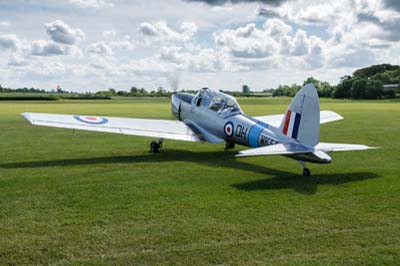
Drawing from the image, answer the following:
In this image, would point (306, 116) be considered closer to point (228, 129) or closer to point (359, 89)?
point (228, 129)

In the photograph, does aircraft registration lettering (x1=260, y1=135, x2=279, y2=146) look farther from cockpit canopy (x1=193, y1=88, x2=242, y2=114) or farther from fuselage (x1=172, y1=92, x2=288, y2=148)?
cockpit canopy (x1=193, y1=88, x2=242, y2=114)

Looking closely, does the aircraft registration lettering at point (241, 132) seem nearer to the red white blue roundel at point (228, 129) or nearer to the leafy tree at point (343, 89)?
the red white blue roundel at point (228, 129)

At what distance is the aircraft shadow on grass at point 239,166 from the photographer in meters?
8.22

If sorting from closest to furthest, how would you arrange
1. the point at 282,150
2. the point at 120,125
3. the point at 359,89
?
the point at 282,150 → the point at 120,125 → the point at 359,89

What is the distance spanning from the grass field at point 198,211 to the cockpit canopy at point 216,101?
58.8 inches

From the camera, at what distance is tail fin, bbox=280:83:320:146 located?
8.67 metres

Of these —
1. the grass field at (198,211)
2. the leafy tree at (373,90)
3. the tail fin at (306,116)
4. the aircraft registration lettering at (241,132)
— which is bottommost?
the grass field at (198,211)

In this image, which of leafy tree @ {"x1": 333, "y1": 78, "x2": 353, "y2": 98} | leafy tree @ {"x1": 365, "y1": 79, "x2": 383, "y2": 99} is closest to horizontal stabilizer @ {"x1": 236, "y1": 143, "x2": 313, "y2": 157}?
leafy tree @ {"x1": 365, "y1": 79, "x2": 383, "y2": 99}

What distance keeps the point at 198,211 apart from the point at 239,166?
4199 millimetres

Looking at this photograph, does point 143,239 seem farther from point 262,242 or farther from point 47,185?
point 47,185

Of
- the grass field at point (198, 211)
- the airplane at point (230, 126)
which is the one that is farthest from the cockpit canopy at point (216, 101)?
the grass field at point (198, 211)

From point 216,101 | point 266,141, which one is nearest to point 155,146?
point 216,101

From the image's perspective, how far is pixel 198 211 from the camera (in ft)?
21.1

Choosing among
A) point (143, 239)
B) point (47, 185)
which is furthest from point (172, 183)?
point (143, 239)
